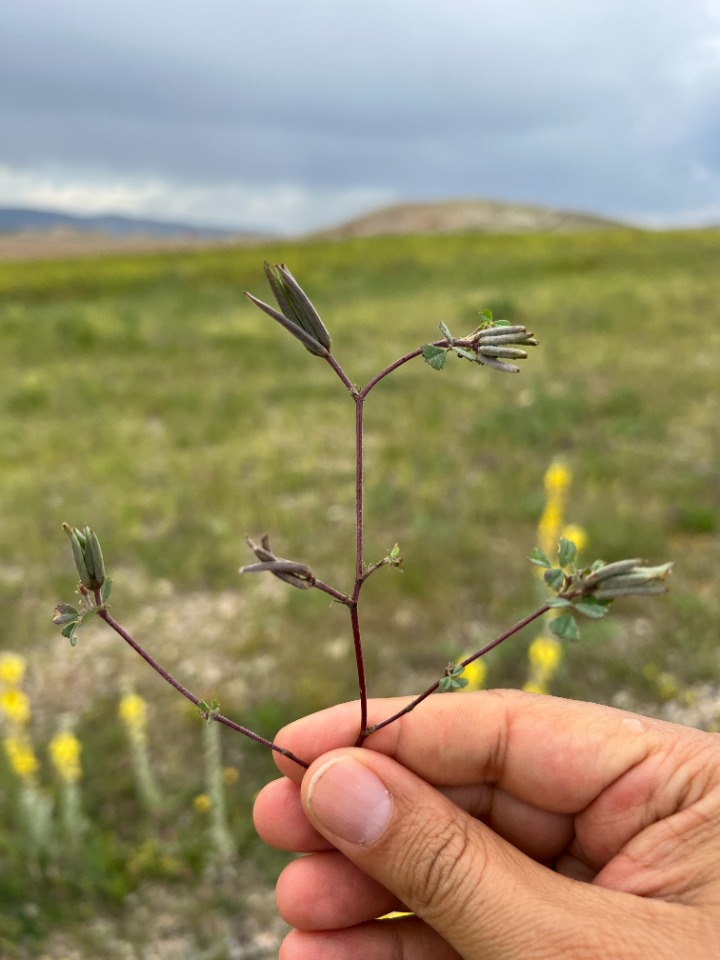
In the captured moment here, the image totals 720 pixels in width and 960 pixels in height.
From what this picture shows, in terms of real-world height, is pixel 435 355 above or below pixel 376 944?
above

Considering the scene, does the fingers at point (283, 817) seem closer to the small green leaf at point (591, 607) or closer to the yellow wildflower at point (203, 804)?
the small green leaf at point (591, 607)

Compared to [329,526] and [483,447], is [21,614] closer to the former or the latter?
[329,526]

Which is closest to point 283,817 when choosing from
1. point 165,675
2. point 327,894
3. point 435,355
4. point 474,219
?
point 327,894

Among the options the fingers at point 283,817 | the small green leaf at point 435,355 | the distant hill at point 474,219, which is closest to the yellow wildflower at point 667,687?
the fingers at point 283,817

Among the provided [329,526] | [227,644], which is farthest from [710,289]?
[227,644]

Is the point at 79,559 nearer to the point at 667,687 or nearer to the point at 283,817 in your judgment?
the point at 283,817

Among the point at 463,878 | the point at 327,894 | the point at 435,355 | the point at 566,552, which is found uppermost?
the point at 435,355
